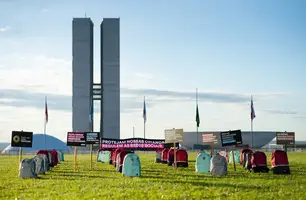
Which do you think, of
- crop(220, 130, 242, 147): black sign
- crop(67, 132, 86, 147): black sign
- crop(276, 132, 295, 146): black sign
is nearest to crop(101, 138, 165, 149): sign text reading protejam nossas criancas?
crop(276, 132, 295, 146): black sign

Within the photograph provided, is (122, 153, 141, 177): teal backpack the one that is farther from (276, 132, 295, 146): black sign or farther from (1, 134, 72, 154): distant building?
(1, 134, 72, 154): distant building

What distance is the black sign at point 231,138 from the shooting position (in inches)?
1516

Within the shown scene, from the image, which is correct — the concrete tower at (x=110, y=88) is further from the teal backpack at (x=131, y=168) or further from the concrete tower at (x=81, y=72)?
the teal backpack at (x=131, y=168)

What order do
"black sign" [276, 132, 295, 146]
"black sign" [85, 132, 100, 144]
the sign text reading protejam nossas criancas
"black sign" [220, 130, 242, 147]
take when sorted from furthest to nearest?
the sign text reading protejam nossas criancas < "black sign" [276, 132, 295, 146] < "black sign" [85, 132, 100, 144] < "black sign" [220, 130, 242, 147]

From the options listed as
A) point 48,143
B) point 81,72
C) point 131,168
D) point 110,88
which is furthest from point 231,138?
point 48,143

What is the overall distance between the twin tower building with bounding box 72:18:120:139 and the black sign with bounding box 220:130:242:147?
365 ft

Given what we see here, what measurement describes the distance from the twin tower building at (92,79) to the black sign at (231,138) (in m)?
111

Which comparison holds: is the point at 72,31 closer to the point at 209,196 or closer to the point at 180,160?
the point at 180,160

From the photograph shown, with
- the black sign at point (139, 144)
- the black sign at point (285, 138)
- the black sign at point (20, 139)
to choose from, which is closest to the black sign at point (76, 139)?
the black sign at point (20, 139)

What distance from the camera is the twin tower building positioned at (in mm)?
149375

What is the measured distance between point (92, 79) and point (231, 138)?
380 ft

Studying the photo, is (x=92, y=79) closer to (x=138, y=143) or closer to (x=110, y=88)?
(x=110, y=88)

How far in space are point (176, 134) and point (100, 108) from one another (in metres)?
111

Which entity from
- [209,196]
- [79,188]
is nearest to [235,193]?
[209,196]
